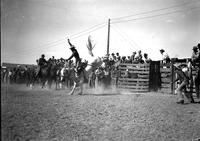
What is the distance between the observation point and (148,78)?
1052 cm

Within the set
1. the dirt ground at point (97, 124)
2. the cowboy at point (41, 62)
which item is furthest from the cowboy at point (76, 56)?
the cowboy at point (41, 62)

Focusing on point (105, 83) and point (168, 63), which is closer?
point (168, 63)

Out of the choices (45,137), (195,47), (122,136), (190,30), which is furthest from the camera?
(195,47)

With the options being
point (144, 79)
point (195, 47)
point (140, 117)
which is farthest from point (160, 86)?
point (140, 117)

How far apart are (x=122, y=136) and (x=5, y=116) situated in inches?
89.6

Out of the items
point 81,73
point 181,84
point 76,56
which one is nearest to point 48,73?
point 81,73

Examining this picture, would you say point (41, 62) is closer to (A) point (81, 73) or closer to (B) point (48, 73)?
(B) point (48, 73)

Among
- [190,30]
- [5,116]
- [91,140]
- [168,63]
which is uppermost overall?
[190,30]

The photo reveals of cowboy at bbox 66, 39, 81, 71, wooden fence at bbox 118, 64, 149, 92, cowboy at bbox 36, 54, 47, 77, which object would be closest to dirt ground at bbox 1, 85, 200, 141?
cowboy at bbox 66, 39, 81, 71

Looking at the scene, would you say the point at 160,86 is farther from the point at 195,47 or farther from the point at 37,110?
the point at 37,110

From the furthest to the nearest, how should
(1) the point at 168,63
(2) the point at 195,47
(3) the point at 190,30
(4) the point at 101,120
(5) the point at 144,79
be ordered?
(5) the point at 144,79 < (1) the point at 168,63 < (2) the point at 195,47 < (3) the point at 190,30 < (4) the point at 101,120

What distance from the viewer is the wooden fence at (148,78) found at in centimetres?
984

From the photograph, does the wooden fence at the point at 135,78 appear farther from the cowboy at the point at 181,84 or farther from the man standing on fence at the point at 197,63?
the cowboy at the point at 181,84

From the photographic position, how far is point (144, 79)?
10633 mm
